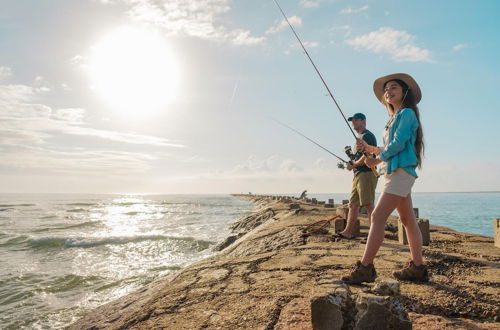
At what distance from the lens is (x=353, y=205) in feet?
16.5

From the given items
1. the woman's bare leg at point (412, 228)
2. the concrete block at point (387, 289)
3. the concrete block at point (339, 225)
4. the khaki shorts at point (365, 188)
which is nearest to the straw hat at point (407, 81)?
the woman's bare leg at point (412, 228)

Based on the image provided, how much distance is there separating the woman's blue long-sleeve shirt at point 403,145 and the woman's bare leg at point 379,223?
253 millimetres

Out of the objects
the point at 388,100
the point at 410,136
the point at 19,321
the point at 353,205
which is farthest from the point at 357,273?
the point at 19,321

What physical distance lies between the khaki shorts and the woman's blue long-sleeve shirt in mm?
1950

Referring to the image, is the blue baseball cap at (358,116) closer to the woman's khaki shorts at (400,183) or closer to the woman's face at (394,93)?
the woman's face at (394,93)

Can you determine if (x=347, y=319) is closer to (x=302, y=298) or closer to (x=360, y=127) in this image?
(x=302, y=298)

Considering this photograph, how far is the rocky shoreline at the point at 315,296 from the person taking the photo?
1.84 metres

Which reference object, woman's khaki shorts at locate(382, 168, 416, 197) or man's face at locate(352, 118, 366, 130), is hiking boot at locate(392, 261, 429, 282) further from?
man's face at locate(352, 118, 366, 130)

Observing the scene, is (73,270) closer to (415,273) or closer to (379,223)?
(379,223)

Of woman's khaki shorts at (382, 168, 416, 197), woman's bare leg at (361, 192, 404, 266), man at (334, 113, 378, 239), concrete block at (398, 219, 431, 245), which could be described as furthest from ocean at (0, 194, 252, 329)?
woman's khaki shorts at (382, 168, 416, 197)

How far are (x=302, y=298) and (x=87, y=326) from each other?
236cm

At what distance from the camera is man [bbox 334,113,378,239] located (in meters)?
4.74

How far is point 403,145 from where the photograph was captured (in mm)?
2764

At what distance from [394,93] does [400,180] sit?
0.89m
